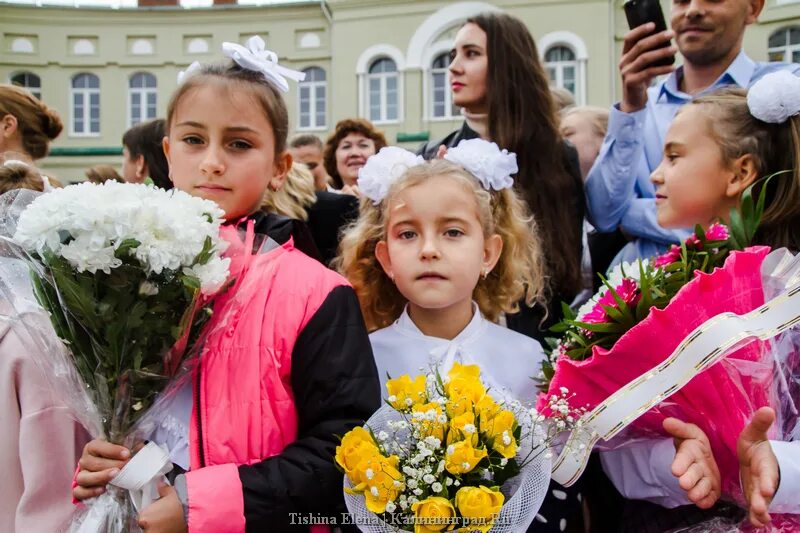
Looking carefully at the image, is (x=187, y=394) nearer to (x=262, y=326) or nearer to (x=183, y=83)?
(x=262, y=326)

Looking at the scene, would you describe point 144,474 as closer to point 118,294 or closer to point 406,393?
point 118,294

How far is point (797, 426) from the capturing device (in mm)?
1864

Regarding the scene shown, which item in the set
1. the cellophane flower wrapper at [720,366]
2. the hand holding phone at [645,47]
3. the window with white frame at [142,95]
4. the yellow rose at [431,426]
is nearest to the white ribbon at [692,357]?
the cellophane flower wrapper at [720,366]

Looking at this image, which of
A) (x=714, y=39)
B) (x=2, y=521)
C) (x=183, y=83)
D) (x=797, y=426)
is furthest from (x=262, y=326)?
(x=714, y=39)

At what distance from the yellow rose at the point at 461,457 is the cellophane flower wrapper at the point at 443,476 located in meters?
0.01

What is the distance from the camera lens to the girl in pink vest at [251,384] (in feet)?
5.69

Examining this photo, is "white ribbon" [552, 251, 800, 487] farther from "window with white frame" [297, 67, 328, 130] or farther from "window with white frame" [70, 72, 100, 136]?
"window with white frame" [70, 72, 100, 136]

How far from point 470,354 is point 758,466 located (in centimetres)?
98

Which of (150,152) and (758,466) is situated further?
(150,152)

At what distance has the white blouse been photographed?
7.95ft

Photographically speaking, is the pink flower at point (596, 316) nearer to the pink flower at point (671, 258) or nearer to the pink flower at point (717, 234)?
the pink flower at point (671, 258)

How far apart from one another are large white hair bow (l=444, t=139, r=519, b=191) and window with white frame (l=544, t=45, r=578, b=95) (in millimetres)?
18444

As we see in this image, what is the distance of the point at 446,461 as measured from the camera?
154 centimetres

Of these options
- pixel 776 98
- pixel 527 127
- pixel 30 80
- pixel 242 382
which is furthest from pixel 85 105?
pixel 776 98
